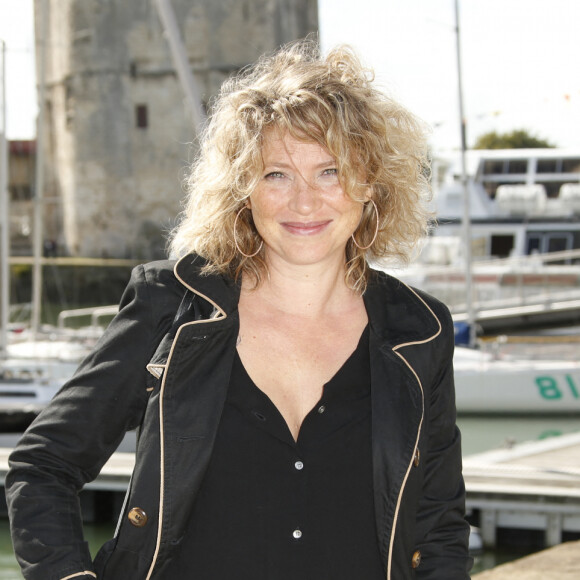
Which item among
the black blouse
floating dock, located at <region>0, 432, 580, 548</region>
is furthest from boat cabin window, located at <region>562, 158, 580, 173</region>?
the black blouse

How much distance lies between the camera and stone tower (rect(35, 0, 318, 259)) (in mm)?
26000

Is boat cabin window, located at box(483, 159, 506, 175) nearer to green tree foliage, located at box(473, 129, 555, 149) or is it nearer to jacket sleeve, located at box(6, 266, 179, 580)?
jacket sleeve, located at box(6, 266, 179, 580)

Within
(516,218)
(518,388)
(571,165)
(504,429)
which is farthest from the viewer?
(571,165)

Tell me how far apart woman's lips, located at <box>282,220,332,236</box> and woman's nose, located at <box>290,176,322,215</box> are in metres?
0.02

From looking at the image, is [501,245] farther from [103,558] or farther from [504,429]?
[103,558]

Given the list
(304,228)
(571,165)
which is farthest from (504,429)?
(571,165)

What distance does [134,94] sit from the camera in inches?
1064

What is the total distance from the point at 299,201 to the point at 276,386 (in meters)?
0.28

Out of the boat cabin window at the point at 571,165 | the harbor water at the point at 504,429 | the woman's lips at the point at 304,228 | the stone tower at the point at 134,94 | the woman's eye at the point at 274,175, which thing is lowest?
the harbor water at the point at 504,429

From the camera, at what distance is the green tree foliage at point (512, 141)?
1485 inches

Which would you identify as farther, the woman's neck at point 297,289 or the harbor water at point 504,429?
the harbor water at point 504,429

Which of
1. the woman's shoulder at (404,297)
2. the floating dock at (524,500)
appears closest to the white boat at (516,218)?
the floating dock at (524,500)

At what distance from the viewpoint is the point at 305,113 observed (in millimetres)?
1413

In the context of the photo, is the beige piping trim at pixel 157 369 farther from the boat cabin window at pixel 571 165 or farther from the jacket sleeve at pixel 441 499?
the boat cabin window at pixel 571 165
